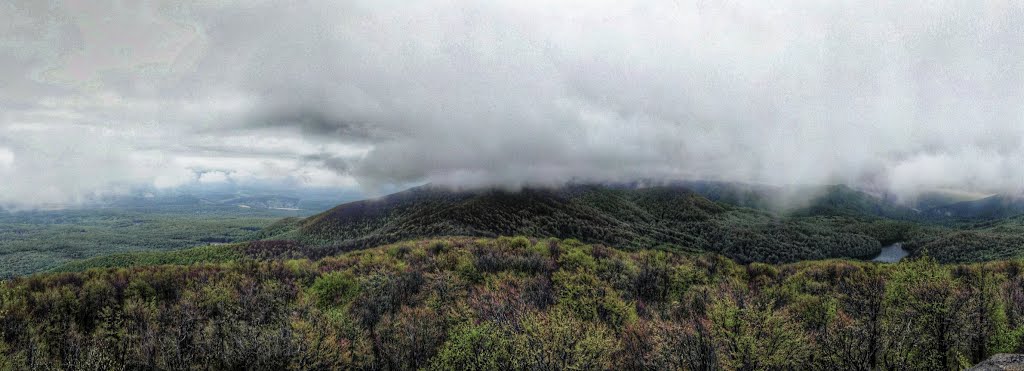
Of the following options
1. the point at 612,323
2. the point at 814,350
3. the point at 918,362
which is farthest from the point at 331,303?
the point at 918,362

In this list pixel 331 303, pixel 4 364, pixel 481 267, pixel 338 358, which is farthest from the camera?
pixel 481 267

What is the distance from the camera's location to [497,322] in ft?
203

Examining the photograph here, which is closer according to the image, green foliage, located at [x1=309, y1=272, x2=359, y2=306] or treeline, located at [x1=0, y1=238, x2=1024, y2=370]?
treeline, located at [x1=0, y1=238, x2=1024, y2=370]

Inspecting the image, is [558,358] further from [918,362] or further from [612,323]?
[918,362]

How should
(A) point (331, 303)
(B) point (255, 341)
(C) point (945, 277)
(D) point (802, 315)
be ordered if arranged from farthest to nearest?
1. (A) point (331, 303)
2. (D) point (802, 315)
3. (C) point (945, 277)
4. (B) point (255, 341)

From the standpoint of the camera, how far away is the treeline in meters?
48.0

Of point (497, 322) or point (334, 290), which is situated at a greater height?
point (497, 322)

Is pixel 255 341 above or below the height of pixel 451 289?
above

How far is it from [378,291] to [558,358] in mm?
66292

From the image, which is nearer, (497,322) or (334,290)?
(497,322)

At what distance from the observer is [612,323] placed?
76562 millimetres

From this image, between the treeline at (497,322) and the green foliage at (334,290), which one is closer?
the treeline at (497,322)

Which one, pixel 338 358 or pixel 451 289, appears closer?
pixel 338 358

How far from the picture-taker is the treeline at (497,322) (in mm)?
47969
